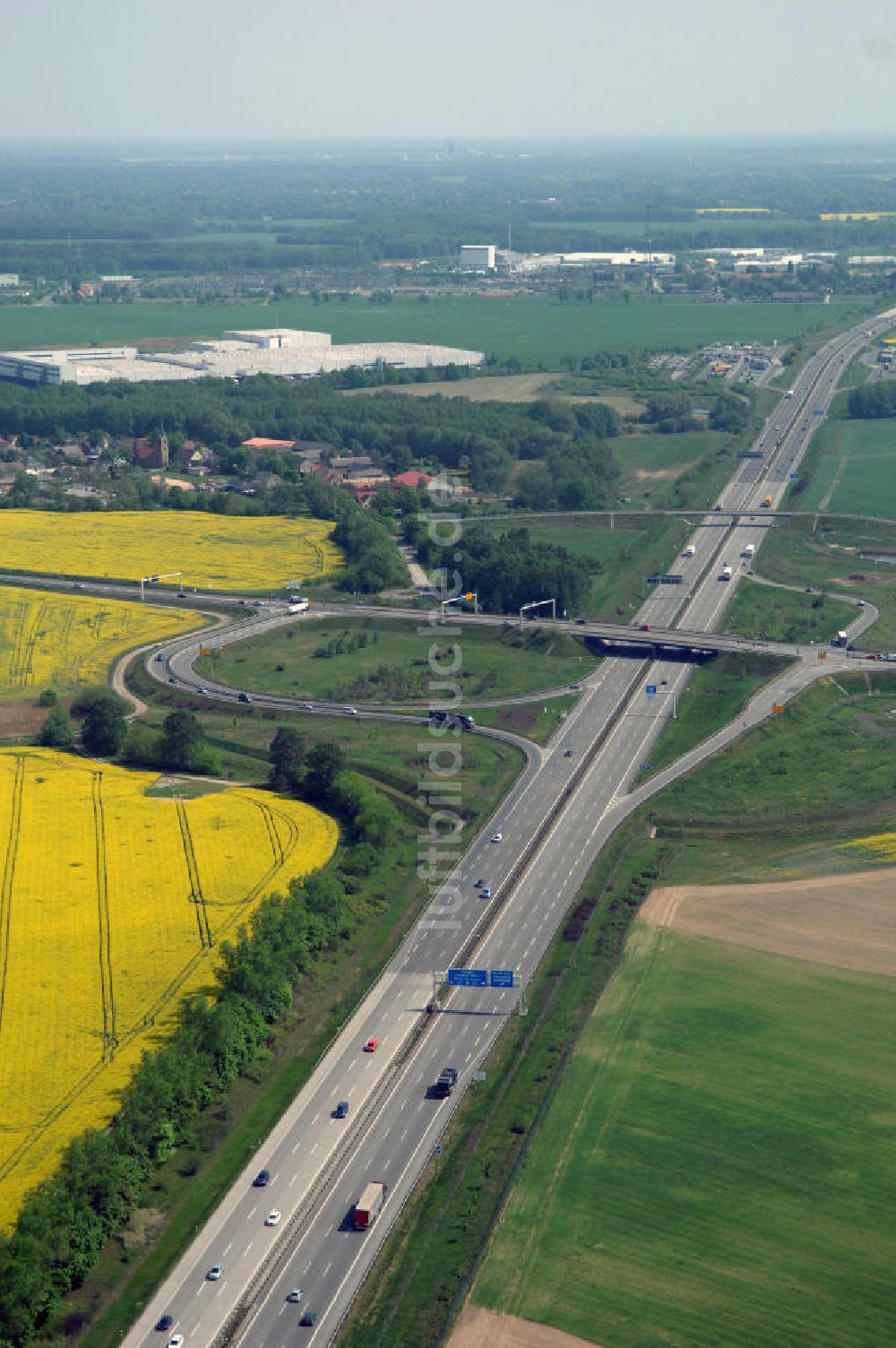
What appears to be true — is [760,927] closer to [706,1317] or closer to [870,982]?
[870,982]

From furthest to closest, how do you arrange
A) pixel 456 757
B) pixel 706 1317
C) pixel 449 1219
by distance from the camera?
pixel 456 757 → pixel 449 1219 → pixel 706 1317

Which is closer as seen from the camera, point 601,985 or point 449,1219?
point 449,1219

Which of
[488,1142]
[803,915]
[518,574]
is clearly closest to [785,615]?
[518,574]

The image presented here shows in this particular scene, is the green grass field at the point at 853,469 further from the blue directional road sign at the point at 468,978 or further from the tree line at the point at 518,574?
the blue directional road sign at the point at 468,978

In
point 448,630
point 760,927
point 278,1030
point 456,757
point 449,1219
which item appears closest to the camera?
point 449,1219

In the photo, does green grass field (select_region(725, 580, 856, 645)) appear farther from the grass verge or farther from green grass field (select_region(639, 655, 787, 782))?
the grass verge

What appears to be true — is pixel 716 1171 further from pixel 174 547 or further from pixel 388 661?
pixel 174 547

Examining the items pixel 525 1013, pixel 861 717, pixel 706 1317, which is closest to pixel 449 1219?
pixel 706 1317
